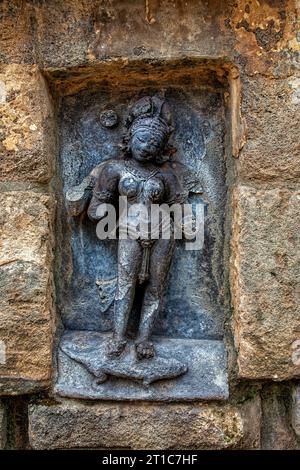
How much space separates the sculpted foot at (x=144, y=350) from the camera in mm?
2051

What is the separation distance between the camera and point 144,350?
2.05 metres

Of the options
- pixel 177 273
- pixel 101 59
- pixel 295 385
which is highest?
pixel 101 59

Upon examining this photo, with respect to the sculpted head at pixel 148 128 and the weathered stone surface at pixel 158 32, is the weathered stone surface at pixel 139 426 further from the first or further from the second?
the weathered stone surface at pixel 158 32

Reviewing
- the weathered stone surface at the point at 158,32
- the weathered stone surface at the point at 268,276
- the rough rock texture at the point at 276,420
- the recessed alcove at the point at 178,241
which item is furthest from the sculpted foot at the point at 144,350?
the weathered stone surface at the point at 158,32

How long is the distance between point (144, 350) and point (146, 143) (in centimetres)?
69

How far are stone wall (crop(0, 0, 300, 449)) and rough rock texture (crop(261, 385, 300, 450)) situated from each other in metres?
0.04

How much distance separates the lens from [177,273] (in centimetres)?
219

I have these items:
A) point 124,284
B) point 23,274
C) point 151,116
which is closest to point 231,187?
point 151,116

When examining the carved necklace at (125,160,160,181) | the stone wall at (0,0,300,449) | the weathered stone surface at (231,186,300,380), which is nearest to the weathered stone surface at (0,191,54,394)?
the stone wall at (0,0,300,449)

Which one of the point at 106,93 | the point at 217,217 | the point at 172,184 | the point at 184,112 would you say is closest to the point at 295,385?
the point at 217,217

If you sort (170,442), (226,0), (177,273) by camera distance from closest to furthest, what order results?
(226,0), (170,442), (177,273)

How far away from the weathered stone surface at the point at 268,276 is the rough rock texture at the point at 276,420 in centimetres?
14

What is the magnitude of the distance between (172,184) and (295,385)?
2.62 feet

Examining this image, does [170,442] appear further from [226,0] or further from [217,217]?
[226,0]
